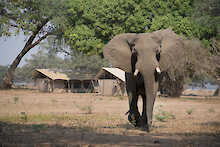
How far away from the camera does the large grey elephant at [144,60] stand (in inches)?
327

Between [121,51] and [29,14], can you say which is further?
[29,14]

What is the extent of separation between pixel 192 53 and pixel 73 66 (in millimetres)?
45316

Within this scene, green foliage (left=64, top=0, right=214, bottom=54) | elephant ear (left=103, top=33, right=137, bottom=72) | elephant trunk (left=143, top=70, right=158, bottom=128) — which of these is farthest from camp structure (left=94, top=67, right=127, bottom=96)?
elephant trunk (left=143, top=70, right=158, bottom=128)

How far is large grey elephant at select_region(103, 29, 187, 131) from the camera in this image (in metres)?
8.30

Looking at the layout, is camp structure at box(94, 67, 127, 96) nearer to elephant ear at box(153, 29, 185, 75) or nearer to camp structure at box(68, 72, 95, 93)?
camp structure at box(68, 72, 95, 93)

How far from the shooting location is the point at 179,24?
104ft

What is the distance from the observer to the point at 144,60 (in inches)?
327

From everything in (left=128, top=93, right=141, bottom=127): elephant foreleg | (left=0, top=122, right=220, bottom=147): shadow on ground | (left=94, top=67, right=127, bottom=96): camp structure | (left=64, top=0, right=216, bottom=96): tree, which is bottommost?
(left=0, top=122, right=220, bottom=147): shadow on ground

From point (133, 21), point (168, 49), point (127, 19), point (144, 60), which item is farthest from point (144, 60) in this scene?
point (127, 19)

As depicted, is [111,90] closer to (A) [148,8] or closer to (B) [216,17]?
(A) [148,8]

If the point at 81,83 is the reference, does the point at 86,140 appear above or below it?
below

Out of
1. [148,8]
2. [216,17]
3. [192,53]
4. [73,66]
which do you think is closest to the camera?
[216,17]

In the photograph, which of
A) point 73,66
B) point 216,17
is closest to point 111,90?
point 216,17

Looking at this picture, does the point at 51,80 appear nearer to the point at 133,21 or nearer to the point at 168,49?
the point at 133,21
